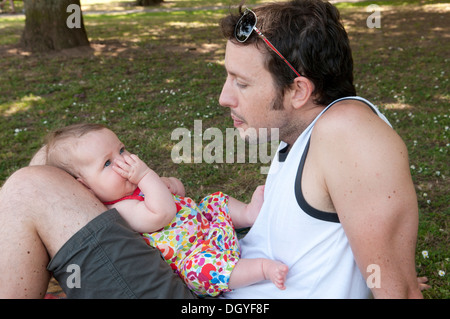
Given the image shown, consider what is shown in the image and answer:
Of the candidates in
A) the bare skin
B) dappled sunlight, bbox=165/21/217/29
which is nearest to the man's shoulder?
the bare skin

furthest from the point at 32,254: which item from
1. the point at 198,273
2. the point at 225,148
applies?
the point at 225,148

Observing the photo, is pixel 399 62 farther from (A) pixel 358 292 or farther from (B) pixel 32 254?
(B) pixel 32 254

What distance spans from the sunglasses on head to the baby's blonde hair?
868 mm

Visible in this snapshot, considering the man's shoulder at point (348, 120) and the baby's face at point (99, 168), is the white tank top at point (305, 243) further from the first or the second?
the baby's face at point (99, 168)

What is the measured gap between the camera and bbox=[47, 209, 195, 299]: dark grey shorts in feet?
5.80

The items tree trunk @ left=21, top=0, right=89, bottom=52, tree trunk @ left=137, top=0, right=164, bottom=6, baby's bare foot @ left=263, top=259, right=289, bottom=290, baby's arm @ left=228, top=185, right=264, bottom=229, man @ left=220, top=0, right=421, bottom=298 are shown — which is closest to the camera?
man @ left=220, top=0, right=421, bottom=298

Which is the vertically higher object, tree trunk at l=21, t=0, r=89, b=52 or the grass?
tree trunk at l=21, t=0, r=89, b=52

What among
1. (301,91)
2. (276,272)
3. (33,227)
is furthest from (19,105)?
(276,272)

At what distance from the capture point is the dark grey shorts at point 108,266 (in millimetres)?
1769

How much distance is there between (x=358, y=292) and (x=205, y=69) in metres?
7.02

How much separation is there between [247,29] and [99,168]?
3.21 feet

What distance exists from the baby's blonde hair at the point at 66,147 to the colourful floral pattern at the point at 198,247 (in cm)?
52

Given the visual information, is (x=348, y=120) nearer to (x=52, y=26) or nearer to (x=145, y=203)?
(x=145, y=203)

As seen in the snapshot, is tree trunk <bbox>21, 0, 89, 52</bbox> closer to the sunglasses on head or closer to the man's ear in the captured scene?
the sunglasses on head
